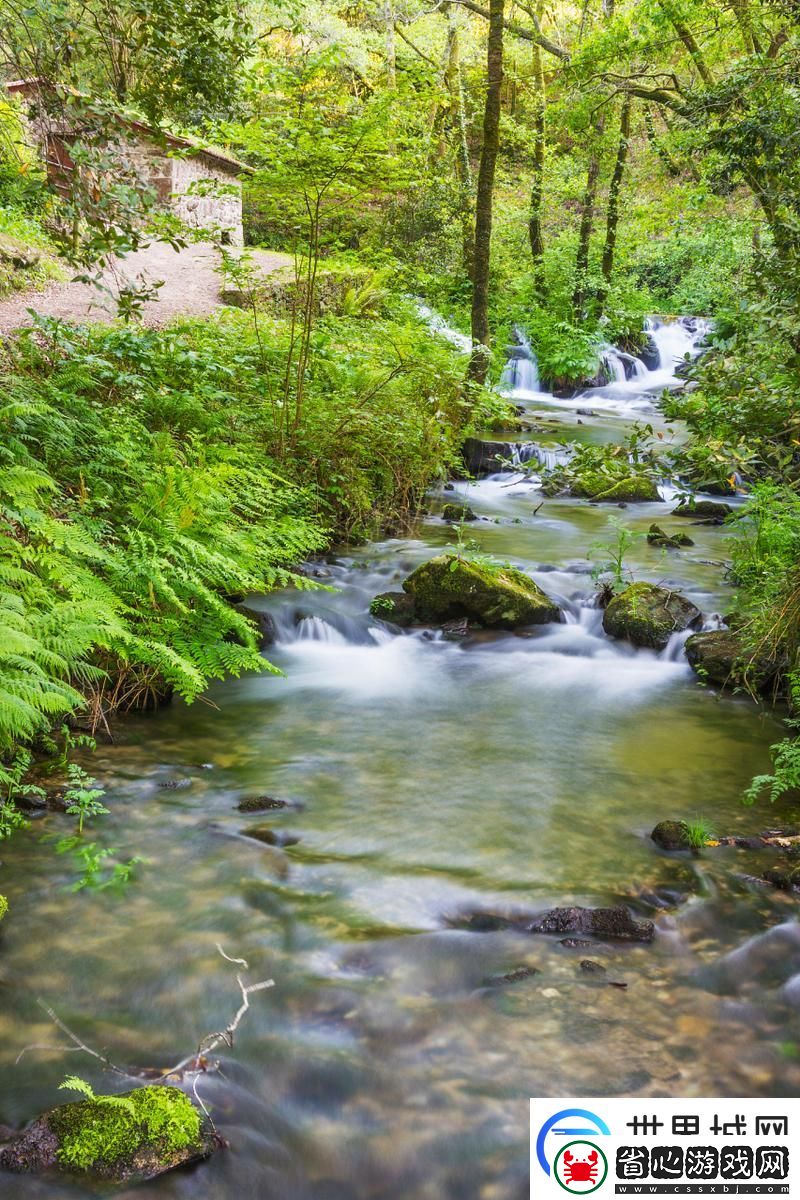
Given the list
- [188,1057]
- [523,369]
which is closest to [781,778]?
[188,1057]

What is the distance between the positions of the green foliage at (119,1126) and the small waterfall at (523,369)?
19.6 m

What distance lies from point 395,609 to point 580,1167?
5481mm

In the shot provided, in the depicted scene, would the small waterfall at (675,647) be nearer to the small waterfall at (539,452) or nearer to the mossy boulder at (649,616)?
the mossy boulder at (649,616)

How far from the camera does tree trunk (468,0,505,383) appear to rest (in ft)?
36.8

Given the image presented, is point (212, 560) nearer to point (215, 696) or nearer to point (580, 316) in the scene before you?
point (215, 696)

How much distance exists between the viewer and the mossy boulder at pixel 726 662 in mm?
6395

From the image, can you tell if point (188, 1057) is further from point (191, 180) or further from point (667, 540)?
point (191, 180)

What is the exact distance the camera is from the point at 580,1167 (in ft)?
9.04

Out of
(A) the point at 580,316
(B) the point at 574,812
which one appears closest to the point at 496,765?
(B) the point at 574,812

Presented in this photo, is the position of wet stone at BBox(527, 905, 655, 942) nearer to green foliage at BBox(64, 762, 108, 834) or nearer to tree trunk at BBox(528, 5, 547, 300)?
green foliage at BBox(64, 762, 108, 834)

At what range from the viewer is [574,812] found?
502cm

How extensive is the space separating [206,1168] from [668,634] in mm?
5763

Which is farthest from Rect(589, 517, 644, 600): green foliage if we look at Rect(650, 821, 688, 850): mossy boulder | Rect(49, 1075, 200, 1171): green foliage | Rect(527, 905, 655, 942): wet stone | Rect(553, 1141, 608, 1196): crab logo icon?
Rect(49, 1075, 200, 1171): green foliage

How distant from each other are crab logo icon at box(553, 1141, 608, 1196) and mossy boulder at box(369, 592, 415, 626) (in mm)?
5372
